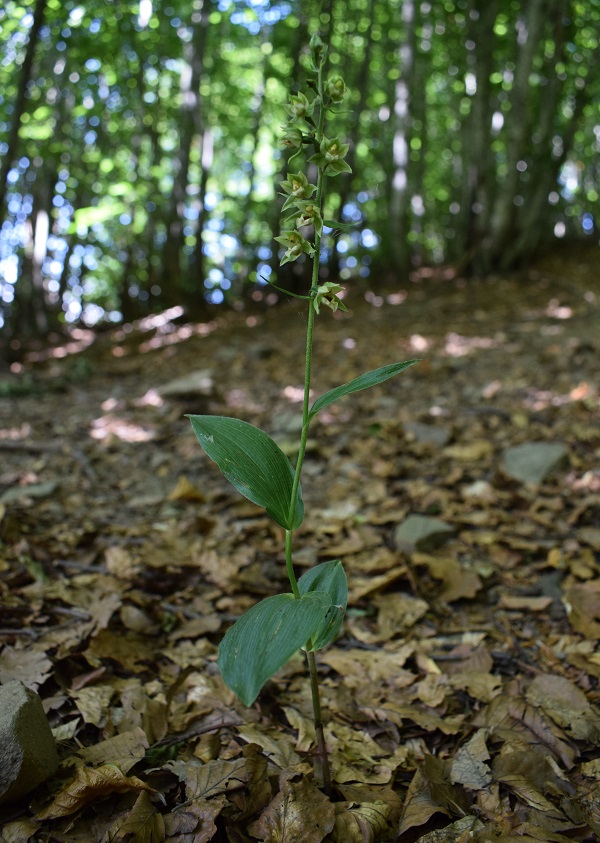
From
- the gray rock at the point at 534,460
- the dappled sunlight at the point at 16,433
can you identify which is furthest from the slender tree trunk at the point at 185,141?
the gray rock at the point at 534,460

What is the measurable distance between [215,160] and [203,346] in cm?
1359

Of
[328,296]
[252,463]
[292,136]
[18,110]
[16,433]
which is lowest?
[16,433]

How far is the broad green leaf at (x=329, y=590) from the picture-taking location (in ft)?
5.30

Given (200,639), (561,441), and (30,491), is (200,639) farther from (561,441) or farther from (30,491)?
(561,441)

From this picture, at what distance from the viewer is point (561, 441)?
398 cm

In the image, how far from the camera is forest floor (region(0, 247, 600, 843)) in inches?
61.7

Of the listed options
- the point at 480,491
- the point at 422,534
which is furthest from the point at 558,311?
the point at 422,534

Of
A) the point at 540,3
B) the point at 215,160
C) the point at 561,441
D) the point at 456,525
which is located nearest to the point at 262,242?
the point at 540,3

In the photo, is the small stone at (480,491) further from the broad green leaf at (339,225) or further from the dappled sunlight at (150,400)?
the dappled sunlight at (150,400)

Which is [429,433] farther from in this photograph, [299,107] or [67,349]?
[67,349]

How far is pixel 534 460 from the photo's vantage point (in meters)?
3.69

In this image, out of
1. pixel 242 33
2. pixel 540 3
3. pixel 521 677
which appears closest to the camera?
pixel 521 677

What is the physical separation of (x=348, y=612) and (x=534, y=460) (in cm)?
172

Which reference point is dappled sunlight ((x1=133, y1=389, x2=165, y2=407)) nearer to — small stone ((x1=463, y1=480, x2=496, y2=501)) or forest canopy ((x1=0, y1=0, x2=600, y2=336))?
forest canopy ((x1=0, y1=0, x2=600, y2=336))
